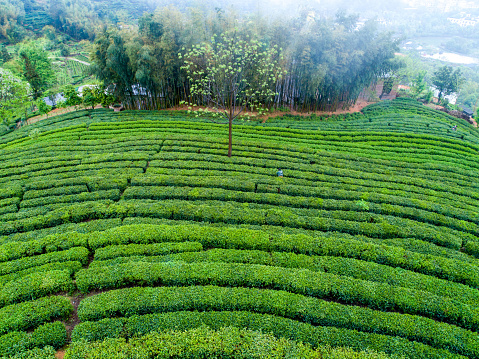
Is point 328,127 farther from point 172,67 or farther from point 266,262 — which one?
point 266,262

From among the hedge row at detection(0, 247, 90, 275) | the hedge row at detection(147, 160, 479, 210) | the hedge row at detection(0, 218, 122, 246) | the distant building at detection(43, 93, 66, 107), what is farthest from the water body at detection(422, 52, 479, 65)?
the hedge row at detection(0, 247, 90, 275)

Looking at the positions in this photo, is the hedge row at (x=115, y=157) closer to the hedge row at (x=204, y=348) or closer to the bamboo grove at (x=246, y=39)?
the bamboo grove at (x=246, y=39)

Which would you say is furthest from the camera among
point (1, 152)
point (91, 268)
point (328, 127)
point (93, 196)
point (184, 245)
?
point (328, 127)

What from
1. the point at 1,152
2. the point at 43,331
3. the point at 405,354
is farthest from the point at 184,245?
the point at 1,152

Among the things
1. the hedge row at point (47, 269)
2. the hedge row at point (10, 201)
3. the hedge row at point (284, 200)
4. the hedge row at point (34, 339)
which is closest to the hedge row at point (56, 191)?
the hedge row at point (10, 201)

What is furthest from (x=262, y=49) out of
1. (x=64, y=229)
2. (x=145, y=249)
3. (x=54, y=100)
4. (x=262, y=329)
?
(x=54, y=100)

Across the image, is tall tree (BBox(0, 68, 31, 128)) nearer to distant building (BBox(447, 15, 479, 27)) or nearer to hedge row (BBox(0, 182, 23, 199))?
hedge row (BBox(0, 182, 23, 199))

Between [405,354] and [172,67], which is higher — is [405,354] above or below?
below
